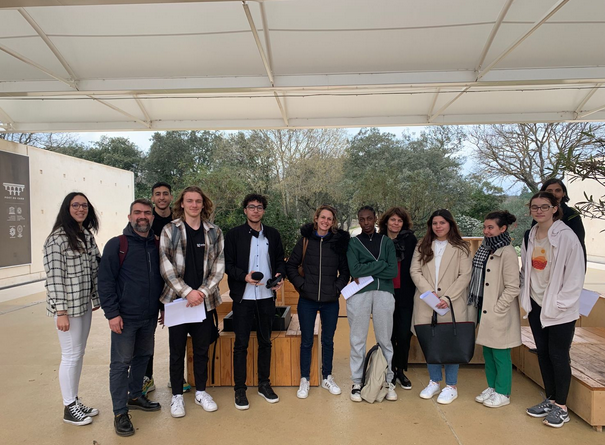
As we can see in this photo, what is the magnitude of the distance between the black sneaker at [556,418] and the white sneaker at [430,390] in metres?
0.83

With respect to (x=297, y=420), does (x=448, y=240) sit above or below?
above

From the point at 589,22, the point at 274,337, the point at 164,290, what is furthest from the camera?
the point at 589,22

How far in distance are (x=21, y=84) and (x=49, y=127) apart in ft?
5.47

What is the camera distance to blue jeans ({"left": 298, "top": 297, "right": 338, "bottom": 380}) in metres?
3.52

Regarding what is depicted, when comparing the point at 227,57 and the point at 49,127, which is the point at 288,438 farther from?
the point at 49,127

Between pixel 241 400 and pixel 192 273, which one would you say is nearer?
pixel 192 273

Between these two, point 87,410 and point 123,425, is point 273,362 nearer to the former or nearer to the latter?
point 123,425

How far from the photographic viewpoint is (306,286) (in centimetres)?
346

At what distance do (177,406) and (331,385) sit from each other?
1326 millimetres

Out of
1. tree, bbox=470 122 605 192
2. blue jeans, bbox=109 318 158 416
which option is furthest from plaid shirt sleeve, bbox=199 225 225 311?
tree, bbox=470 122 605 192

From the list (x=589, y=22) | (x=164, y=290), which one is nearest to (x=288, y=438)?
(x=164, y=290)

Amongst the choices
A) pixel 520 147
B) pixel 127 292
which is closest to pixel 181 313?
pixel 127 292

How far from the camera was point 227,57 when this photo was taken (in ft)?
18.0

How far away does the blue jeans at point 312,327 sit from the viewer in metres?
3.52
